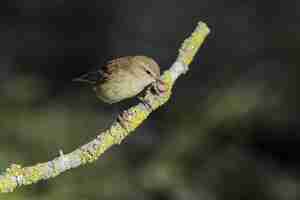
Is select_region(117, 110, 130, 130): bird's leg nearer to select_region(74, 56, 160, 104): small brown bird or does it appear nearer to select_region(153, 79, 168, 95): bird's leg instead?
select_region(153, 79, 168, 95): bird's leg

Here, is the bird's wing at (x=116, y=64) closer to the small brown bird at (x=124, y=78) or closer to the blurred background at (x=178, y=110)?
the small brown bird at (x=124, y=78)

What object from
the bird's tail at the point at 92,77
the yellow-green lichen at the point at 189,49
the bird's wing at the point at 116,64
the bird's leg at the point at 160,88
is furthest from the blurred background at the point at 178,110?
the yellow-green lichen at the point at 189,49

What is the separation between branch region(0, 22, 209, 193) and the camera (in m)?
2.62

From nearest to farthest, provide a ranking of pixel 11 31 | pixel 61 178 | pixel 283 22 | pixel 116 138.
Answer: pixel 116 138 → pixel 61 178 → pixel 283 22 → pixel 11 31

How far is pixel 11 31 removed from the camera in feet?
28.8

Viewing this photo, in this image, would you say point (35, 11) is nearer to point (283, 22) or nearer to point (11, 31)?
point (11, 31)

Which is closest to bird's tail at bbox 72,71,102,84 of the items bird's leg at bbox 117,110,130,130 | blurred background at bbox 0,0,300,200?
bird's leg at bbox 117,110,130,130

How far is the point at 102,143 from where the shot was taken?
2.75 m

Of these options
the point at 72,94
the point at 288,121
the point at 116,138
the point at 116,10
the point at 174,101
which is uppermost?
the point at 116,10

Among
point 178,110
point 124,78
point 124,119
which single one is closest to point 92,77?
point 124,78

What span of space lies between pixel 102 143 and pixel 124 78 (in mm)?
784

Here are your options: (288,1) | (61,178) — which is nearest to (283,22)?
(288,1)

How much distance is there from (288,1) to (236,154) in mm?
2647

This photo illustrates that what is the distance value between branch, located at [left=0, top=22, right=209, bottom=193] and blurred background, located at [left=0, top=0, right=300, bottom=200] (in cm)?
236
